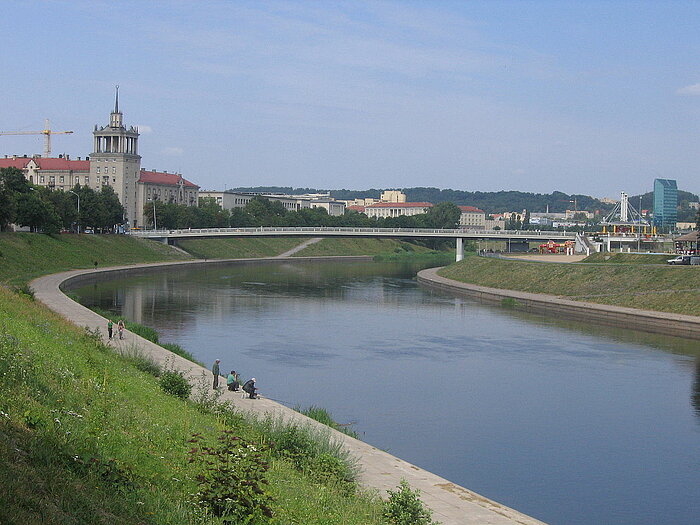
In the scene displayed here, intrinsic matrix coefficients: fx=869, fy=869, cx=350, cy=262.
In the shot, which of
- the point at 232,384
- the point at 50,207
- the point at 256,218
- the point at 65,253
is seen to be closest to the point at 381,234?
the point at 65,253

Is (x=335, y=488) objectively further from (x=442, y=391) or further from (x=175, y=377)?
(x=442, y=391)

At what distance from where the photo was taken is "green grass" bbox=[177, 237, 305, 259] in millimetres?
127463

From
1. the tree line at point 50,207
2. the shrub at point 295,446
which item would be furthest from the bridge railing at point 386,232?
the shrub at point 295,446

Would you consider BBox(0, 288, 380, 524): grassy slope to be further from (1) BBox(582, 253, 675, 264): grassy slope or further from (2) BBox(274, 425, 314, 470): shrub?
(1) BBox(582, 253, 675, 264): grassy slope

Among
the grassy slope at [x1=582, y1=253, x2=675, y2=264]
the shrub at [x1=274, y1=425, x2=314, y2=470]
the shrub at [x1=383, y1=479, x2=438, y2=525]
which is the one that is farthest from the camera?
the grassy slope at [x1=582, y1=253, x2=675, y2=264]

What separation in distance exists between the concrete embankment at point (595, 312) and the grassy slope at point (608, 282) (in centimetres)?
166

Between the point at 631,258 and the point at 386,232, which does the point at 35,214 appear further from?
the point at 631,258

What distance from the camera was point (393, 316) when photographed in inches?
2381

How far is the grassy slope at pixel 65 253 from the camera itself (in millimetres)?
77000

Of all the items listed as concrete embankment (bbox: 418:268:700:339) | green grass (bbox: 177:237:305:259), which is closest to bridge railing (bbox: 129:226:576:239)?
green grass (bbox: 177:237:305:259)

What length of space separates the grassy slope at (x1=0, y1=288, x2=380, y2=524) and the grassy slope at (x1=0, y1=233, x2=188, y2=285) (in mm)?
46844

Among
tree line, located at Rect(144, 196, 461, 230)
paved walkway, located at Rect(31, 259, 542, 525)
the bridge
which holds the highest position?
tree line, located at Rect(144, 196, 461, 230)

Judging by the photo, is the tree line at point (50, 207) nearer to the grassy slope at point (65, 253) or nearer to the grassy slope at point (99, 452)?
the grassy slope at point (65, 253)

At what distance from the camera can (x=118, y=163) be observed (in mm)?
146125
